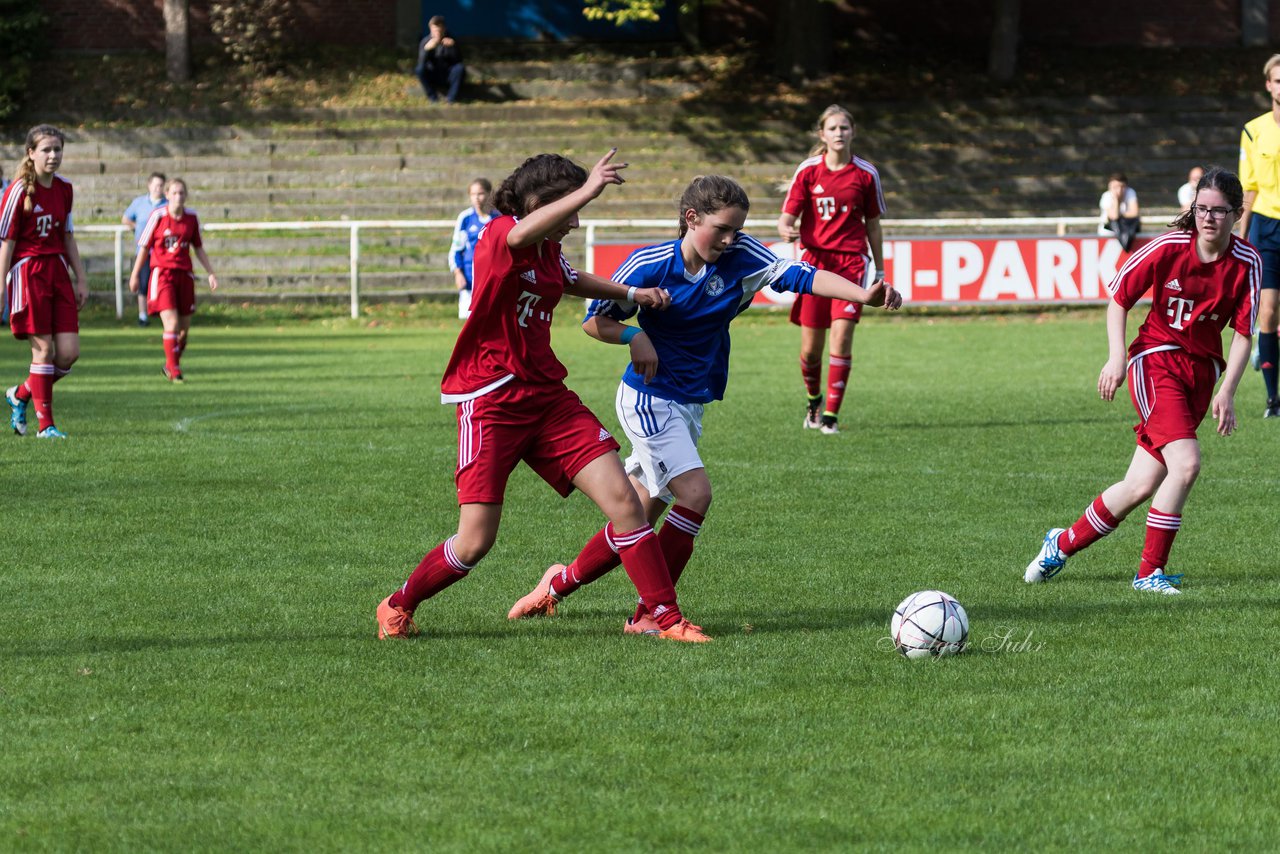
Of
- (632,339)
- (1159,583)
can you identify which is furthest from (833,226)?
(632,339)

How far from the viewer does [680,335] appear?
6.41m

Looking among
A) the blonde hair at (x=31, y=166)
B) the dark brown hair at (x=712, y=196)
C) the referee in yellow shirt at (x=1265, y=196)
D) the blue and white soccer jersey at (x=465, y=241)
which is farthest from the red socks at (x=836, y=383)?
the blue and white soccer jersey at (x=465, y=241)

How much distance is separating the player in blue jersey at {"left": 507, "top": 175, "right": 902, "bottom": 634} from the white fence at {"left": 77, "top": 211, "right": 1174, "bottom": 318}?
17.2 metres

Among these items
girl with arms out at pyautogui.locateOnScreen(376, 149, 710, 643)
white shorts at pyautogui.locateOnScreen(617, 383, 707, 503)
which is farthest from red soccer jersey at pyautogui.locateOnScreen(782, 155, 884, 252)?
girl with arms out at pyautogui.locateOnScreen(376, 149, 710, 643)

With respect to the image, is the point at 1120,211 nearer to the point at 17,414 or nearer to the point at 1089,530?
the point at 17,414

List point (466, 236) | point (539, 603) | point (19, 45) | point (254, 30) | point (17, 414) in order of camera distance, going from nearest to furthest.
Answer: point (539, 603), point (17, 414), point (466, 236), point (19, 45), point (254, 30)

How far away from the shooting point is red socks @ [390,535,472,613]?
600cm

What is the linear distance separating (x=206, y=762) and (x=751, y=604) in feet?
8.81

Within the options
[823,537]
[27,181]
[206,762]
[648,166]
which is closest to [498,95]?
[648,166]

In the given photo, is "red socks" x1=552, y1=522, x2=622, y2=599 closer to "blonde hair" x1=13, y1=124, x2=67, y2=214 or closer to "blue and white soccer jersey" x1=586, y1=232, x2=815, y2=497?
"blue and white soccer jersey" x1=586, y1=232, x2=815, y2=497

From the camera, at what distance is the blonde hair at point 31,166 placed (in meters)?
11.1

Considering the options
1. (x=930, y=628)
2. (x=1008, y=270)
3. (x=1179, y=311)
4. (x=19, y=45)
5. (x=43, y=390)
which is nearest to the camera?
(x=930, y=628)

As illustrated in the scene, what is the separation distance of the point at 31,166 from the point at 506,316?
21.6 feet

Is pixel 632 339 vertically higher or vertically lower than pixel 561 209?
lower
